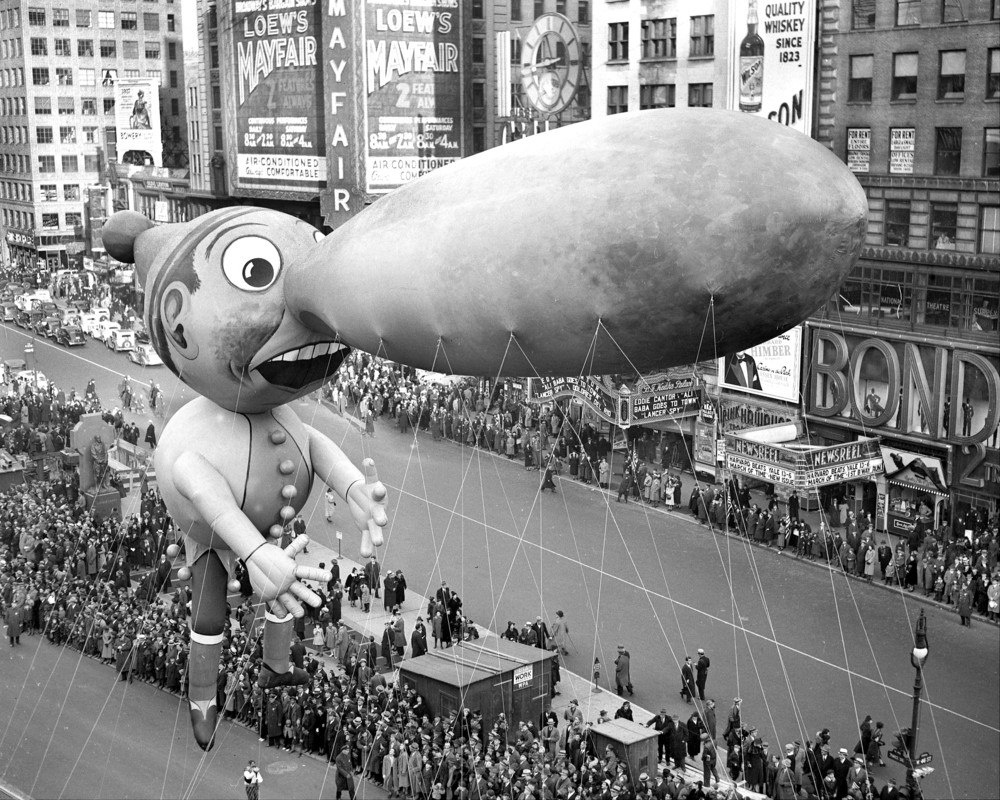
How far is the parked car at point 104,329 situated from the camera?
2675 inches

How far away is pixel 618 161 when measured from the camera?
10211 millimetres

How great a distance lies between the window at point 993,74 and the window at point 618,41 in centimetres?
1583

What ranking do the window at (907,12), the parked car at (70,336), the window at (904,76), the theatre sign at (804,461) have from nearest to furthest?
the theatre sign at (804,461), the window at (907,12), the window at (904,76), the parked car at (70,336)

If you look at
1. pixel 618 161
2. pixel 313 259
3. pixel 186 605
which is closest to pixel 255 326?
pixel 313 259

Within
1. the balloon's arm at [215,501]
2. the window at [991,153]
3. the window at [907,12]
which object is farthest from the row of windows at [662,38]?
the balloon's arm at [215,501]

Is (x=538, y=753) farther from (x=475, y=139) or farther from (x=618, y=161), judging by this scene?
(x=475, y=139)

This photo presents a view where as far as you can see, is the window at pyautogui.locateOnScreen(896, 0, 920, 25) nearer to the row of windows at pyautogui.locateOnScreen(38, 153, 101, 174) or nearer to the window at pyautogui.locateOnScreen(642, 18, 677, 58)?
the window at pyautogui.locateOnScreen(642, 18, 677, 58)

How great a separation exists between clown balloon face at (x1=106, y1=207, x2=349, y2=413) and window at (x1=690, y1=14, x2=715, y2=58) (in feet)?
117

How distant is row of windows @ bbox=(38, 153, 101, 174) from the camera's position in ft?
360

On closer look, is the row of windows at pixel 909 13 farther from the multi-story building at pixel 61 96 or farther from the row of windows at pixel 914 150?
the multi-story building at pixel 61 96

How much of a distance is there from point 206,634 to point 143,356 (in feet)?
167

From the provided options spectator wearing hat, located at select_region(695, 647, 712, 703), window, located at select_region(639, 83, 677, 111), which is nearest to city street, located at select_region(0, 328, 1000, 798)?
spectator wearing hat, located at select_region(695, 647, 712, 703)

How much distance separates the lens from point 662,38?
48.3 meters

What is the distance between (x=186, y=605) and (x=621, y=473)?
17.8 metres
